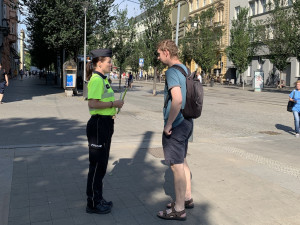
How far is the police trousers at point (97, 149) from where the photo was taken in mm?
3689

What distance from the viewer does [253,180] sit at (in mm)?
5172

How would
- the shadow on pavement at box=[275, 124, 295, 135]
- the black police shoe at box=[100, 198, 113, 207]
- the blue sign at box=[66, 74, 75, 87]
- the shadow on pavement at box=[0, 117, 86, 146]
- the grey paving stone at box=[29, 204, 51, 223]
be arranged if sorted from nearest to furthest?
the grey paving stone at box=[29, 204, 51, 223], the black police shoe at box=[100, 198, 113, 207], the shadow on pavement at box=[0, 117, 86, 146], the shadow on pavement at box=[275, 124, 295, 135], the blue sign at box=[66, 74, 75, 87]

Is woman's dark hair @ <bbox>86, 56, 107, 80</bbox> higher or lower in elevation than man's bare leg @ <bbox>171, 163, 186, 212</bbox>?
higher

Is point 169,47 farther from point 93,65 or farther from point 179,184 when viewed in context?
point 179,184

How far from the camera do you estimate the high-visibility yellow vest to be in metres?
3.61

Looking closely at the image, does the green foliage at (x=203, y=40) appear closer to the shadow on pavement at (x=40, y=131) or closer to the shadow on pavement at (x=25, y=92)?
Answer: the shadow on pavement at (x=25, y=92)

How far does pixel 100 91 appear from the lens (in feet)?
11.9

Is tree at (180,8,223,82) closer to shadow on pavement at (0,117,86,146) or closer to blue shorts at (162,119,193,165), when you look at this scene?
shadow on pavement at (0,117,86,146)

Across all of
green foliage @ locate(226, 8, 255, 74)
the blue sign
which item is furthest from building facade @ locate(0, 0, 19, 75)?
green foliage @ locate(226, 8, 255, 74)

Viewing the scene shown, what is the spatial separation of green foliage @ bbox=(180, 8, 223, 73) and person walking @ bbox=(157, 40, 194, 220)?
133 feet

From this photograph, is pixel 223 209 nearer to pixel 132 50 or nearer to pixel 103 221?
pixel 103 221

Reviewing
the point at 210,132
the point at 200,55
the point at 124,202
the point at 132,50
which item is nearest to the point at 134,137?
the point at 210,132

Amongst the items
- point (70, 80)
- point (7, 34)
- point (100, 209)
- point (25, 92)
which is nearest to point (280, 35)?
point (70, 80)

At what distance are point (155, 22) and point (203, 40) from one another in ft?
79.1
